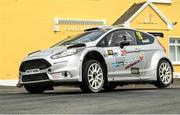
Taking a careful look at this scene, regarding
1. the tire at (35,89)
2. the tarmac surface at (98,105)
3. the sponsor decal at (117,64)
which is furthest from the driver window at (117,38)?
the tarmac surface at (98,105)

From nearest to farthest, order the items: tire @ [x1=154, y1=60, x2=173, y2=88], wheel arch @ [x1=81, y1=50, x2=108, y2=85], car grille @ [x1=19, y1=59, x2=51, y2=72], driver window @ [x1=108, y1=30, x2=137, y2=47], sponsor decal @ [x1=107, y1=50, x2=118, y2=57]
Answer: car grille @ [x1=19, y1=59, x2=51, y2=72] < wheel arch @ [x1=81, y1=50, x2=108, y2=85] < sponsor decal @ [x1=107, y1=50, x2=118, y2=57] < driver window @ [x1=108, y1=30, x2=137, y2=47] < tire @ [x1=154, y1=60, x2=173, y2=88]

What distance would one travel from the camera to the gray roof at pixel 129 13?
2753 centimetres

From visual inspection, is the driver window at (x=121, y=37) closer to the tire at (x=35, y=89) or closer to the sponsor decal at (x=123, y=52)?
the sponsor decal at (x=123, y=52)

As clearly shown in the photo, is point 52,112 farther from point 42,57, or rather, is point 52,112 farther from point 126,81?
point 126,81

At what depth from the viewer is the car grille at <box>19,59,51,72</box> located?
1256 cm

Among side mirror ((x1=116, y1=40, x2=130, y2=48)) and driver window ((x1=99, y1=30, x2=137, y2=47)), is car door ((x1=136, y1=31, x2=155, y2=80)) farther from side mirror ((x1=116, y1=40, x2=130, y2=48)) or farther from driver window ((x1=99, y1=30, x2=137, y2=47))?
side mirror ((x1=116, y1=40, x2=130, y2=48))

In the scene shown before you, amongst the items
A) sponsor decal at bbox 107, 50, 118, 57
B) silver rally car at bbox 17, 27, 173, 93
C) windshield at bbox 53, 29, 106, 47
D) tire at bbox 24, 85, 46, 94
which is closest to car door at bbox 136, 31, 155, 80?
silver rally car at bbox 17, 27, 173, 93

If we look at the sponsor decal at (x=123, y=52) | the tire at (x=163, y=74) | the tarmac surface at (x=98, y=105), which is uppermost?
the sponsor decal at (x=123, y=52)

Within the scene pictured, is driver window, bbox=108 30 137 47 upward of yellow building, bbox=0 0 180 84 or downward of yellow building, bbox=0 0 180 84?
downward

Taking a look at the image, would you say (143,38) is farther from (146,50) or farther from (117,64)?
(117,64)

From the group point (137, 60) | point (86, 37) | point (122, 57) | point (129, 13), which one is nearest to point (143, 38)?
point (137, 60)

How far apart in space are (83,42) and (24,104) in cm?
352

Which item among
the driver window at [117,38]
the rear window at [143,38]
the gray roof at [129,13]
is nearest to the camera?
the driver window at [117,38]

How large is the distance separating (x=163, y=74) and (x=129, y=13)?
13318 mm
